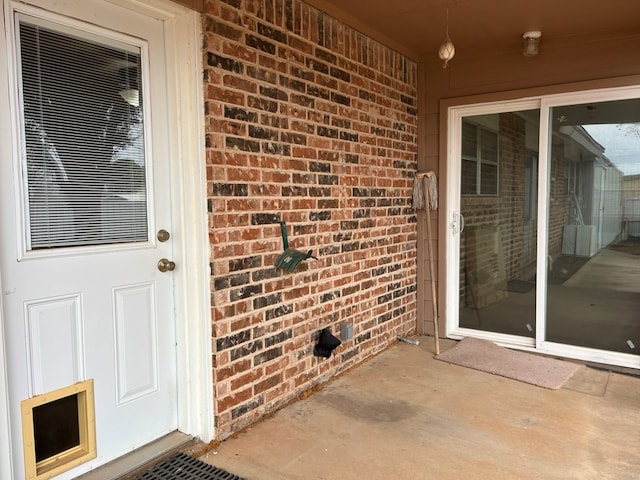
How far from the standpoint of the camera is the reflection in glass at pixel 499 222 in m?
4.00

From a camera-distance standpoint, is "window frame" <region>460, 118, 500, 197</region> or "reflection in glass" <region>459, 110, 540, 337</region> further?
"window frame" <region>460, 118, 500, 197</region>

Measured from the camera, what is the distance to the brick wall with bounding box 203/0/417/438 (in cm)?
251

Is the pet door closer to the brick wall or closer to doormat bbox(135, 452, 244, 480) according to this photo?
doormat bbox(135, 452, 244, 480)

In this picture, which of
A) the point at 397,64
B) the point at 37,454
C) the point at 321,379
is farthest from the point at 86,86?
the point at 397,64

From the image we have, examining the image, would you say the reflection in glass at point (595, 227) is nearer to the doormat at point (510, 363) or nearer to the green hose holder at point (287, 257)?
the doormat at point (510, 363)

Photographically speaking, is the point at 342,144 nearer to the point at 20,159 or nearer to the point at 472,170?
the point at 472,170

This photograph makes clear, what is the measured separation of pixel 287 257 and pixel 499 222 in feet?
7.24

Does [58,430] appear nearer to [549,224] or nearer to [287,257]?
[287,257]

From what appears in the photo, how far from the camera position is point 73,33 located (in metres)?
2.08

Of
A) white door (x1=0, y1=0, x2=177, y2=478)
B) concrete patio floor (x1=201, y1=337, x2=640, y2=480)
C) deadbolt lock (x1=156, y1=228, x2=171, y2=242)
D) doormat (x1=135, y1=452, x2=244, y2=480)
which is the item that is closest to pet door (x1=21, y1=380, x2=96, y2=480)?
white door (x1=0, y1=0, x2=177, y2=478)

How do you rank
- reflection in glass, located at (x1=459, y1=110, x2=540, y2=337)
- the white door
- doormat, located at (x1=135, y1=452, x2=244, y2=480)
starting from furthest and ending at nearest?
reflection in glass, located at (x1=459, y1=110, x2=540, y2=337), doormat, located at (x1=135, y1=452, x2=244, y2=480), the white door

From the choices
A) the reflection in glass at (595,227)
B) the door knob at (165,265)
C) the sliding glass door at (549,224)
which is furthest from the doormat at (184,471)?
the reflection in glass at (595,227)

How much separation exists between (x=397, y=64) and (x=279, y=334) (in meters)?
2.50

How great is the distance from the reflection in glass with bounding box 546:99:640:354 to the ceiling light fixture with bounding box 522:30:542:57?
1.64 ft
